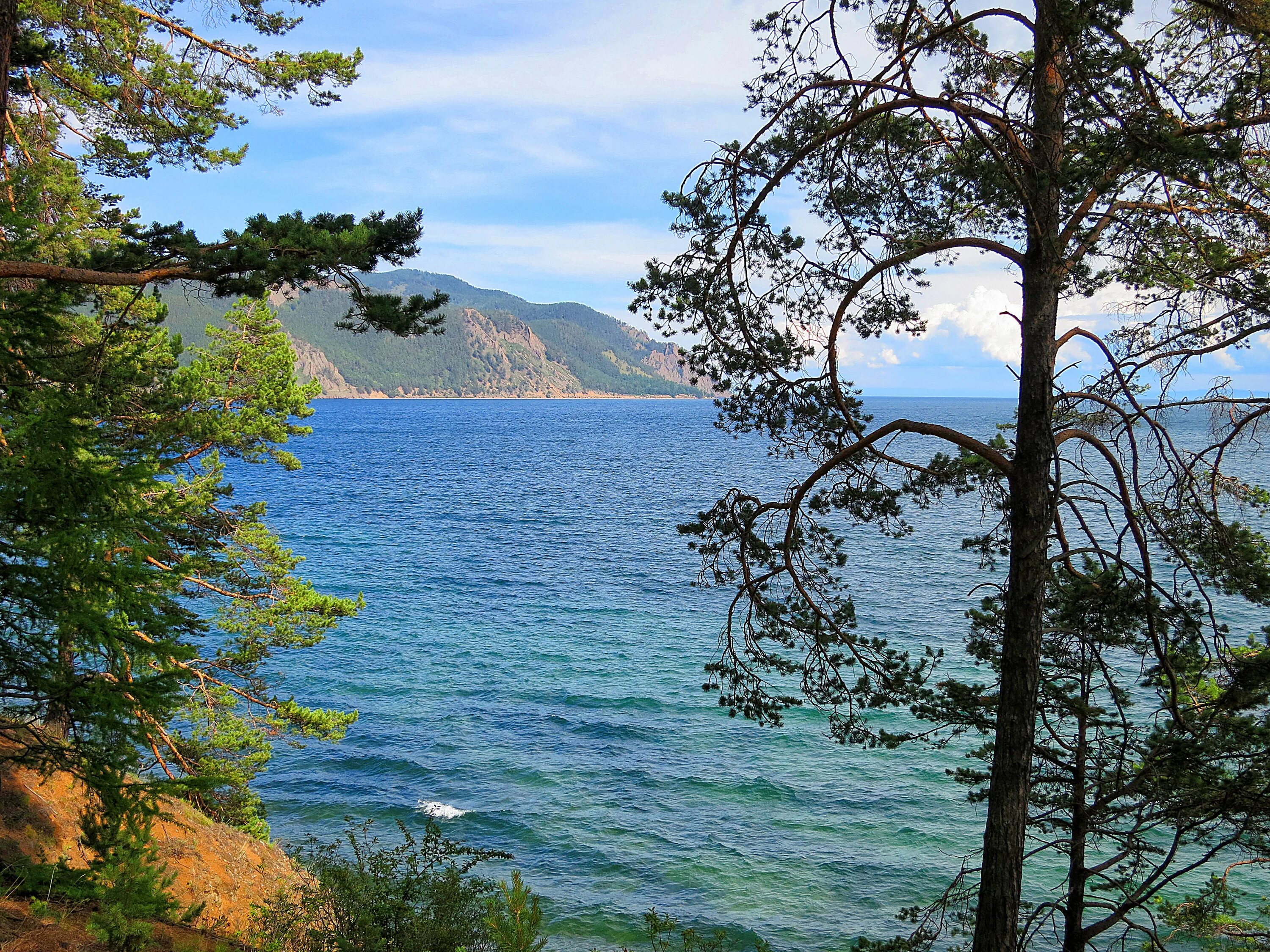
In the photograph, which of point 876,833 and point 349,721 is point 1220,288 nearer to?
point 876,833

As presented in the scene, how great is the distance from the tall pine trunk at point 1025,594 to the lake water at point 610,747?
8.33 m

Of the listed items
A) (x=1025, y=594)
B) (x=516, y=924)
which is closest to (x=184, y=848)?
(x=516, y=924)

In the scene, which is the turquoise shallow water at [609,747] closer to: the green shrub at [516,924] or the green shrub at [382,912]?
the green shrub at [382,912]

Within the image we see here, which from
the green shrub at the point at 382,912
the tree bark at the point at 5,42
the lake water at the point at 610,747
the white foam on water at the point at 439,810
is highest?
the tree bark at the point at 5,42

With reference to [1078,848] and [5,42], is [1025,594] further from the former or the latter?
[5,42]

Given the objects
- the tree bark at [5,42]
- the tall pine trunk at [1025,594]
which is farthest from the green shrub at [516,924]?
the tree bark at [5,42]

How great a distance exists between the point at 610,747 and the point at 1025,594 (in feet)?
52.3

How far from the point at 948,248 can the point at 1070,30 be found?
2212mm

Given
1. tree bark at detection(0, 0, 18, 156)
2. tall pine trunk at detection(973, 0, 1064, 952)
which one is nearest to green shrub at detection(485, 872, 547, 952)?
tall pine trunk at detection(973, 0, 1064, 952)

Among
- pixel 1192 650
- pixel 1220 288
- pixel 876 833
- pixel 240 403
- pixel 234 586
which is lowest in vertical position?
pixel 876 833

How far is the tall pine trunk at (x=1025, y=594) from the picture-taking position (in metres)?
7.16

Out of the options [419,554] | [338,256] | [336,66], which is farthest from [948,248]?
[419,554]

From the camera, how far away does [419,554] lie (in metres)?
42.5

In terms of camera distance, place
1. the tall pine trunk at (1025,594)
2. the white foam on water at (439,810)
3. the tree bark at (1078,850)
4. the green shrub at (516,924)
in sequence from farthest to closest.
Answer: the white foam on water at (439,810)
the tree bark at (1078,850)
the tall pine trunk at (1025,594)
the green shrub at (516,924)
